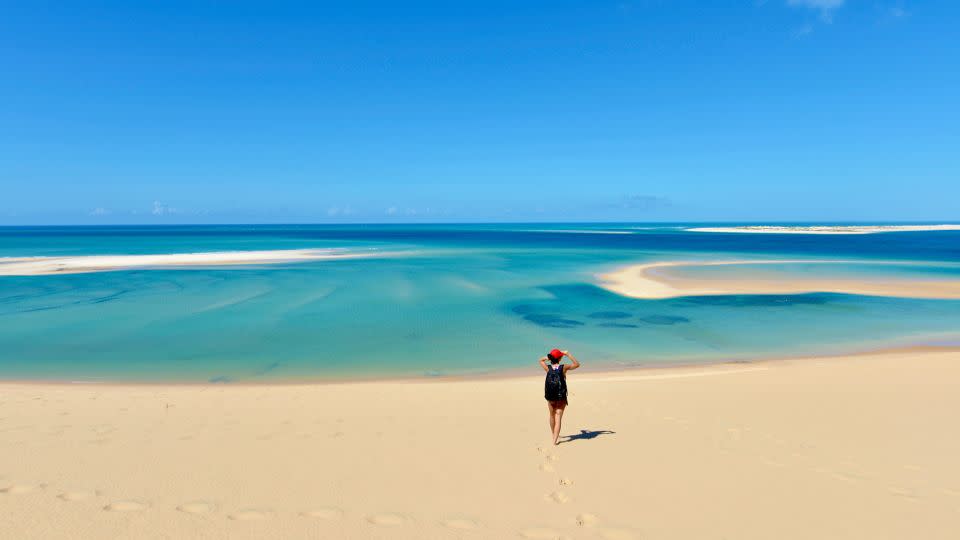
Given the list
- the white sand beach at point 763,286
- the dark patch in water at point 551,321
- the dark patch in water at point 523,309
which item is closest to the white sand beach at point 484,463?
the dark patch in water at point 551,321

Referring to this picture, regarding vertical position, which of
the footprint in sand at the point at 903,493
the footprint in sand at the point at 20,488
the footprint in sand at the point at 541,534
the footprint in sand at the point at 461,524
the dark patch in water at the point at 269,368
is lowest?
the dark patch in water at the point at 269,368

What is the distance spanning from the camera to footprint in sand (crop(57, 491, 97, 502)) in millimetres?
6895

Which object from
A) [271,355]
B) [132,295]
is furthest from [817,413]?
[132,295]

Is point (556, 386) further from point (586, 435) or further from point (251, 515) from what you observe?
point (251, 515)

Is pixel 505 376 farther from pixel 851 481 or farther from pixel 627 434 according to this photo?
pixel 851 481

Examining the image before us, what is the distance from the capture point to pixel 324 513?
6.69 metres

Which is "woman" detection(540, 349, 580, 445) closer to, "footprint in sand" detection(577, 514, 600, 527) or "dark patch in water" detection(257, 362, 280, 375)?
"footprint in sand" detection(577, 514, 600, 527)

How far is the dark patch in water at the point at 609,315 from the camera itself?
24.1 metres

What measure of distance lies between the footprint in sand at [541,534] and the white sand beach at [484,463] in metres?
A: 0.09

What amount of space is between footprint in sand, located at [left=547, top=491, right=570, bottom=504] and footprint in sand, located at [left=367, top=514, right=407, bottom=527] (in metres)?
1.91

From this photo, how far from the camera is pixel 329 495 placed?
7145 millimetres

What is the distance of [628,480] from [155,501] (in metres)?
6.18

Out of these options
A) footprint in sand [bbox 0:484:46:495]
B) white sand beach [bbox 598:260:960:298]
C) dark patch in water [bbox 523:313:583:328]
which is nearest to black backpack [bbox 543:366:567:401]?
footprint in sand [bbox 0:484:46:495]

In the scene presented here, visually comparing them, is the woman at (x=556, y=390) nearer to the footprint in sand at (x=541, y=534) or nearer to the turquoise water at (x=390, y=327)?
the footprint in sand at (x=541, y=534)
